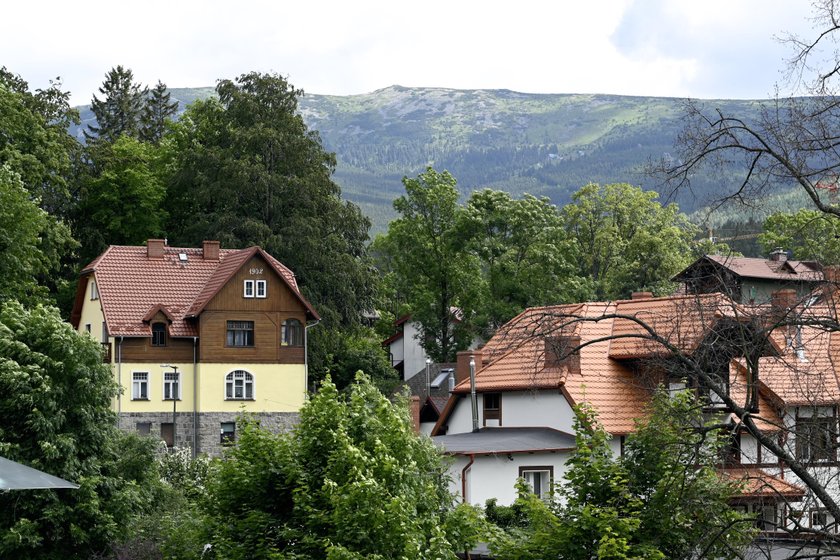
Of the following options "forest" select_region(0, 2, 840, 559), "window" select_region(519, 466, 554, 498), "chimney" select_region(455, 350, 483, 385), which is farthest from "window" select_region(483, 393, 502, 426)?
"forest" select_region(0, 2, 840, 559)

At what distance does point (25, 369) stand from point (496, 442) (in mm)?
20556

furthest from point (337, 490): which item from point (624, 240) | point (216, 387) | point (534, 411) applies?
point (624, 240)

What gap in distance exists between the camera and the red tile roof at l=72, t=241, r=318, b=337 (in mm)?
59531

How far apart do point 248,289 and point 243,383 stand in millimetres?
4156

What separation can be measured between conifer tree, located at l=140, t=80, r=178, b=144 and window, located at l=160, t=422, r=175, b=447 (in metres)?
37.5

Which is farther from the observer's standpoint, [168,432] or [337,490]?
[168,432]

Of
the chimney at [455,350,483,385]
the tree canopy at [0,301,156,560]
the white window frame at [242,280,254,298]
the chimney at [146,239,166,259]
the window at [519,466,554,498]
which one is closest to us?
the tree canopy at [0,301,156,560]

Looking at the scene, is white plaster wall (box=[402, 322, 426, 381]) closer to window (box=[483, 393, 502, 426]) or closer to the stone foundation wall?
the stone foundation wall

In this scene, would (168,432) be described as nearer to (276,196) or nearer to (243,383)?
(243,383)

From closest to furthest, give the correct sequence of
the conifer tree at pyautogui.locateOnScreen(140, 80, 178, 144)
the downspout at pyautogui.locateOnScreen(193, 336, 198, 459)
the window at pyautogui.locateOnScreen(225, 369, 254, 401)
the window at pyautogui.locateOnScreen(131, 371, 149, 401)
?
the window at pyautogui.locateOnScreen(131, 371, 149, 401) → the downspout at pyautogui.locateOnScreen(193, 336, 198, 459) → the window at pyautogui.locateOnScreen(225, 369, 254, 401) → the conifer tree at pyautogui.locateOnScreen(140, 80, 178, 144)

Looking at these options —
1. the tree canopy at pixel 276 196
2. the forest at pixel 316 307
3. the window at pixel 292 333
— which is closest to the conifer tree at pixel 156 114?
the forest at pixel 316 307

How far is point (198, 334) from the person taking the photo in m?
60.0

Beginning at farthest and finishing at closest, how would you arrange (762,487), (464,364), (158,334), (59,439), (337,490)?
(158,334), (464,364), (59,439), (337,490), (762,487)

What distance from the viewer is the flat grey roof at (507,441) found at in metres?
43.8
